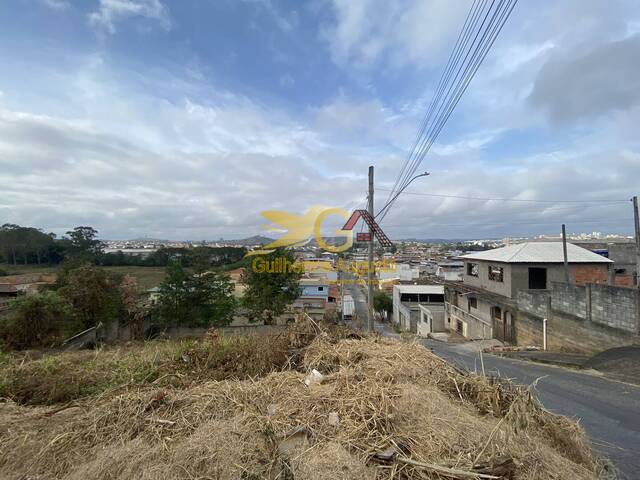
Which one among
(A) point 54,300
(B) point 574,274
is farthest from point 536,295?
(A) point 54,300

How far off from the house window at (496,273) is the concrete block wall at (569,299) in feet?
17.9

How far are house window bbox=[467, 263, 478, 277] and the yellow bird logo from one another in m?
9.94

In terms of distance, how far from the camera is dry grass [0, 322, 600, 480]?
6.64ft

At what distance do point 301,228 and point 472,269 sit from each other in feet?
41.8

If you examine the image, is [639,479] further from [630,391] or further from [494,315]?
[494,315]

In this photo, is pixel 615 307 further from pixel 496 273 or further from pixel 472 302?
pixel 472 302

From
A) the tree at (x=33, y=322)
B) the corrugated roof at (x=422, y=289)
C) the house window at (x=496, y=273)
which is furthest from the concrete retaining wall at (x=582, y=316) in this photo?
the tree at (x=33, y=322)

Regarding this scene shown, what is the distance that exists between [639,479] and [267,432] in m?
3.13

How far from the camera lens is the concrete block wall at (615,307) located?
25.9 ft

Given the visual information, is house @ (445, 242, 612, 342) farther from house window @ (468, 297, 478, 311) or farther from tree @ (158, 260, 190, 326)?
tree @ (158, 260, 190, 326)

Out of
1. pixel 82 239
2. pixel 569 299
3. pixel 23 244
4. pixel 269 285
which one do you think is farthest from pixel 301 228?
pixel 23 244

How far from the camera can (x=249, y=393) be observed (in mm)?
2939

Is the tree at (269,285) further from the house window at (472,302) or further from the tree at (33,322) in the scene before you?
the house window at (472,302)

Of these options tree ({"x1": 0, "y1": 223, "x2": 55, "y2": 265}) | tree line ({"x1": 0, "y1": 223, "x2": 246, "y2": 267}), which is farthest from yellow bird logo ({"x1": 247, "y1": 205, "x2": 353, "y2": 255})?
tree ({"x1": 0, "y1": 223, "x2": 55, "y2": 265})
